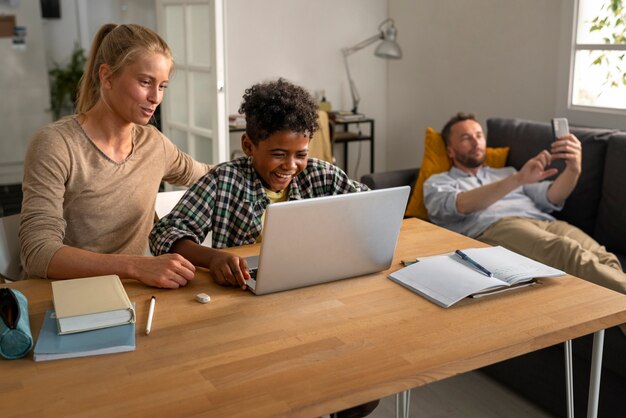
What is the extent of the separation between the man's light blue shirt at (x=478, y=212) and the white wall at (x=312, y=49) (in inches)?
77.0

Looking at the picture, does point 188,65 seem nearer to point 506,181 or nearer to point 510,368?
point 506,181

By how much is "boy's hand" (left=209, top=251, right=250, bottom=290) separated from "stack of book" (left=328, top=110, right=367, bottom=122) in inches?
131

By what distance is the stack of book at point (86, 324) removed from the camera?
132cm

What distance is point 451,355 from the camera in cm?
131

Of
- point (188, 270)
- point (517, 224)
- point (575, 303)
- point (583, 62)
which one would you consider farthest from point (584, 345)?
point (583, 62)

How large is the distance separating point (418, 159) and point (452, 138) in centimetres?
186

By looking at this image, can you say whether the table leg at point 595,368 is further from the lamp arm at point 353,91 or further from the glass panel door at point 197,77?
the lamp arm at point 353,91

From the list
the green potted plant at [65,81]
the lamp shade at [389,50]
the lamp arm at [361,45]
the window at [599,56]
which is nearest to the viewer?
the window at [599,56]

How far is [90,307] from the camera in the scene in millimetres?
1396

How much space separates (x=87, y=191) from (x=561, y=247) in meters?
1.69

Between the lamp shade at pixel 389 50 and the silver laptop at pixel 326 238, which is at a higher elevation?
the lamp shade at pixel 389 50

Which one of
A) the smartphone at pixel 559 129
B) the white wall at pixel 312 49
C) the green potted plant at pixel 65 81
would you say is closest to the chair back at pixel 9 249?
the smartphone at pixel 559 129

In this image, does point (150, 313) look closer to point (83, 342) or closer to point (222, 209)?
point (83, 342)

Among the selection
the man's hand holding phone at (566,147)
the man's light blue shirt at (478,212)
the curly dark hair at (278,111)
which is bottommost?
the man's light blue shirt at (478,212)
